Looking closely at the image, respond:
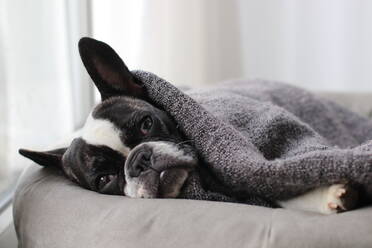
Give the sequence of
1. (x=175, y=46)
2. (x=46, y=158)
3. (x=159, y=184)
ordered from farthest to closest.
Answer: (x=175, y=46) < (x=46, y=158) < (x=159, y=184)

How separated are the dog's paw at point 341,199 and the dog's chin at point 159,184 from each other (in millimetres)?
299

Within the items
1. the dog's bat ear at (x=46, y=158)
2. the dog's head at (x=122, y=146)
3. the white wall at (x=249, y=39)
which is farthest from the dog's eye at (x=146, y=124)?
the white wall at (x=249, y=39)

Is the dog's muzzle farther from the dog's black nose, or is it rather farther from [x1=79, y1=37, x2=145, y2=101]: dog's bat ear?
[x1=79, y1=37, x2=145, y2=101]: dog's bat ear

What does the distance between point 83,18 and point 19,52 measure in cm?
49

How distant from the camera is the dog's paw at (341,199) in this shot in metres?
0.96

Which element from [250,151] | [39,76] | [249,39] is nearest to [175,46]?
[249,39]

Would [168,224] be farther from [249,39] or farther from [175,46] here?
[249,39]

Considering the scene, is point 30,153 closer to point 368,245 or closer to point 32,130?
point 32,130

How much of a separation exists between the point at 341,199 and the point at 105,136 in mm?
514

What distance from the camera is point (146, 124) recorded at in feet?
3.99

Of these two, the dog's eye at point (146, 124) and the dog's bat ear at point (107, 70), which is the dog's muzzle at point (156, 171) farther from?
the dog's bat ear at point (107, 70)

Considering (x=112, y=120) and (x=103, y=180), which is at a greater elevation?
(x=112, y=120)

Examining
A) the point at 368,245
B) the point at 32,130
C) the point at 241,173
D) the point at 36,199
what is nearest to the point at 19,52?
the point at 32,130

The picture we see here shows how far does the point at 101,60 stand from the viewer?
4.21 feet
